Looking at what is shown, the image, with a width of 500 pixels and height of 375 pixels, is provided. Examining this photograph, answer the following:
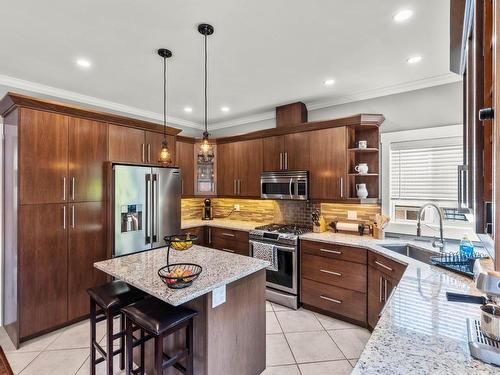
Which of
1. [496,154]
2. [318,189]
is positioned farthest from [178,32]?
[318,189]

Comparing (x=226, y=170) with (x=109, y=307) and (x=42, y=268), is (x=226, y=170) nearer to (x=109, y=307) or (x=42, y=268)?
(x=42, y=268)

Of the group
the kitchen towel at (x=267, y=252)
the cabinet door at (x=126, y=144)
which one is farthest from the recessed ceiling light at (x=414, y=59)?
the cabinet door at (x=126, y=144)

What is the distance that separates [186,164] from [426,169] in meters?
3.56

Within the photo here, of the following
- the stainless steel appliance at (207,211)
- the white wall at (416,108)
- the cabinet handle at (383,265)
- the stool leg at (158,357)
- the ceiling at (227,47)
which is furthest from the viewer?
the stainless steel appliance at (207,211)

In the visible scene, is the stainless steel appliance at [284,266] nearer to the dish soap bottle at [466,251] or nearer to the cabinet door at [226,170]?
the cabinet door at [226,170]

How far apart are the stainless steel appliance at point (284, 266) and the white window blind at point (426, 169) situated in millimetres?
1382

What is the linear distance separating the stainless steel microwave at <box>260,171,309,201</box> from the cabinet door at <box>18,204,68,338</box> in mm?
2567

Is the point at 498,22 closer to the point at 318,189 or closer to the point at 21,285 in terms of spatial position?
the point at 318,189

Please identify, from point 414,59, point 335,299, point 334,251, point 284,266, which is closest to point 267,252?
point 284,266

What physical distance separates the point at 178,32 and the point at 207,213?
3.31 m

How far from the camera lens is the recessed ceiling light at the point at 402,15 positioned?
1.87 m

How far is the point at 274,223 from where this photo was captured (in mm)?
4242

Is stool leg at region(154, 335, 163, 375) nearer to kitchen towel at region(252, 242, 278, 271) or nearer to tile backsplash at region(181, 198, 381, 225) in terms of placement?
kitchen towel at region(252, 242, 278, 271)

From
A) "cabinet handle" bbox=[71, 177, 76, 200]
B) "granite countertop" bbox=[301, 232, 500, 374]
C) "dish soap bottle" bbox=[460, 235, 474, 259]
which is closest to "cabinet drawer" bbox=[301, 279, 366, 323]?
"dish soap bottle" bbox=[460, 235, 474, 259]
